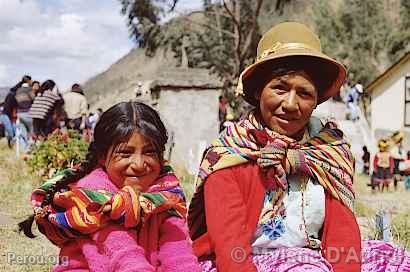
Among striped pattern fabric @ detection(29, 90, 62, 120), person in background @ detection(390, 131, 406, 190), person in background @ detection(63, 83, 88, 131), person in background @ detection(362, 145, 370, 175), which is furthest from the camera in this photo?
person in background @ detection(362, 145, 370, 175)

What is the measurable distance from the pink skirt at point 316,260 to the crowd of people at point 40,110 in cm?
554

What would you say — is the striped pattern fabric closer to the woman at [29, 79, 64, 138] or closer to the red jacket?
the woman at [29, 79, 64, 138]

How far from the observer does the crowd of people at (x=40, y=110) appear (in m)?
9.02

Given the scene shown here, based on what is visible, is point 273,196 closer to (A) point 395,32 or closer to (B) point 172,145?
(B) point 172,145

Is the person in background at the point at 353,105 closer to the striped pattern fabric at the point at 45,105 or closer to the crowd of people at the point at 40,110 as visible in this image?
the crowd of people at the point at 40,110

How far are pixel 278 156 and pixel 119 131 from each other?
2.06 ft

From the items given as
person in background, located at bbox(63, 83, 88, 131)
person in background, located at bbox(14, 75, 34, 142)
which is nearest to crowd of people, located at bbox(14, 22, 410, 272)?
person in background, located at bbox(63, 83, 88, 131)

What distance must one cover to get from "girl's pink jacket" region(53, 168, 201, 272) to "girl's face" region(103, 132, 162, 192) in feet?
0.16

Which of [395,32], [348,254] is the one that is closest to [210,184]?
[348,254]

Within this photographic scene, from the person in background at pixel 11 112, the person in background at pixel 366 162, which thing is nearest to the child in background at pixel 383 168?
the person in background at pixel 366 162

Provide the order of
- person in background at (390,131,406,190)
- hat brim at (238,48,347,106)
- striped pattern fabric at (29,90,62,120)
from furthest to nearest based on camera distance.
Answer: person in background at (390,131,406,190) → striped pattern fabric at (29,90,62,120) → hat brim at (238,48,347,106)

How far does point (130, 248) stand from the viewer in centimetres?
230

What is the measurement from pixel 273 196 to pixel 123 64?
55618 mm

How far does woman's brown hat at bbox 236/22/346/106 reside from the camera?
2.53m
